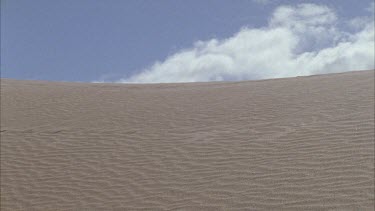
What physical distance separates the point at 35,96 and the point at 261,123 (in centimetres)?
813

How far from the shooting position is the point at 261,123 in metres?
13.1

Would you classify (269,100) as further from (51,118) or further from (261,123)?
(51,118)

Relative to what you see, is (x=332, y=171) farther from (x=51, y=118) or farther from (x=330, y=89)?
(x=51, y=118)

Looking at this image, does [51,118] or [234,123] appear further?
[51,118]

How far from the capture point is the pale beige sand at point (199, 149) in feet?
30.2

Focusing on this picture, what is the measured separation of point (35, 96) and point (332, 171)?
11.3 metres

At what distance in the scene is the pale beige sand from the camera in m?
9.20

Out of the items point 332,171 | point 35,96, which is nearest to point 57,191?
point 332,171

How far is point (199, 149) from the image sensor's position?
11727mm

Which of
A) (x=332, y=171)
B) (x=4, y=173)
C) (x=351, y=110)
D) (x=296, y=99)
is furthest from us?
(x=296, y=99)

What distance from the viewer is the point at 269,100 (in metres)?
15.3

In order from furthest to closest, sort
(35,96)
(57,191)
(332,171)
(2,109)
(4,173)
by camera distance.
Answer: (35,96)
(2,109)
(4,173)
(57,191)
(332,171)

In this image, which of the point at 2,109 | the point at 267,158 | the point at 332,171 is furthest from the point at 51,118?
the point at 332,171

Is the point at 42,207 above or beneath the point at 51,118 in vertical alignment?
beneath
